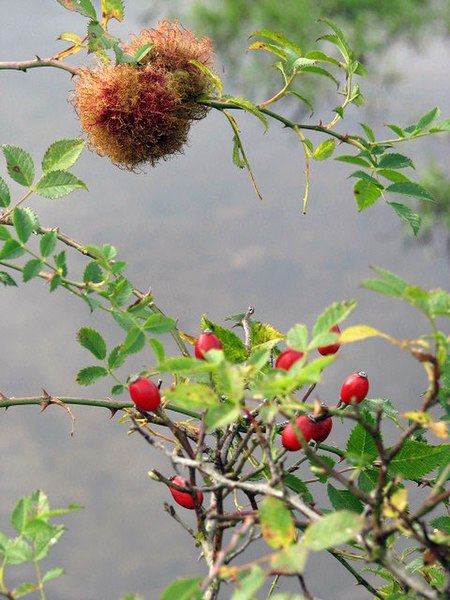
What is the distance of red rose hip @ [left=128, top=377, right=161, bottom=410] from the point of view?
766 millimetres

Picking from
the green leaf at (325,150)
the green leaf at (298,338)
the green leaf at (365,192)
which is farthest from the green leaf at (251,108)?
the green leaf at (298,338)

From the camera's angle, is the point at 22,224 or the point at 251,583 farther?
the point at 22,224

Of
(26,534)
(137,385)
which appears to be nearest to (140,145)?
(137,385)

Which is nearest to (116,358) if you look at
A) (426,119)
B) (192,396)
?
(192,396)

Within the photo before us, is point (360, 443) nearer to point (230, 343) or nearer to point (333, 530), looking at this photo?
point (230, 343)

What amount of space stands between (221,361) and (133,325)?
336 millimetres

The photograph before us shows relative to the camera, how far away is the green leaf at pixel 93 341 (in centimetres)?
88

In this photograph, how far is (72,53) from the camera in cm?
124

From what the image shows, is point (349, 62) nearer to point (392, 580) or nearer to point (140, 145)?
point (140, 145)

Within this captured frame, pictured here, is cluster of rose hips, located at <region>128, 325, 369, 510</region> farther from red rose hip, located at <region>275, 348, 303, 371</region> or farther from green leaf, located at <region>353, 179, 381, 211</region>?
green leaf, located at <region>353, 179, 381, 211</region>

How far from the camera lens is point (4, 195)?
3.13 ft

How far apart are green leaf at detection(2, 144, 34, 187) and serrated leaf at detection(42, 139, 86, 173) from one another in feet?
0.07

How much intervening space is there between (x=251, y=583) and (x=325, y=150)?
2.84ft

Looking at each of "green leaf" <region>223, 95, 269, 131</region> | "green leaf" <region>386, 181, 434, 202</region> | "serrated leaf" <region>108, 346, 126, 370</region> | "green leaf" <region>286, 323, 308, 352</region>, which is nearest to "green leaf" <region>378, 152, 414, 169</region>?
"green leaf" <region>386, 181, 434, 202</region>
